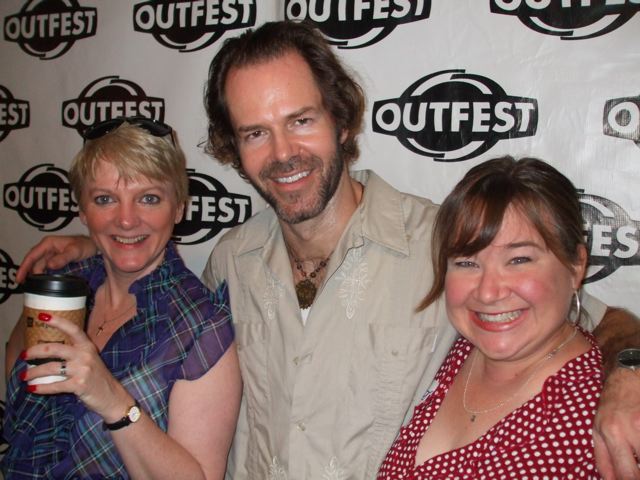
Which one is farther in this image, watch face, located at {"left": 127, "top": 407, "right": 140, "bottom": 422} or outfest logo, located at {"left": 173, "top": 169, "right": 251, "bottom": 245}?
outfest logo, located at {"left": 173, "top": 169, "right": 251, "bottom": 245}

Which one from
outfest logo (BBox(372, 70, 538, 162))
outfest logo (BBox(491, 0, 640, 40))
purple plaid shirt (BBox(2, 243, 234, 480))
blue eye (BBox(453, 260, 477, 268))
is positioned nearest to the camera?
blue eye (BBox(453, 260, 477, 268))

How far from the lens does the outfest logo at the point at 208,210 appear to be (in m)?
2.13

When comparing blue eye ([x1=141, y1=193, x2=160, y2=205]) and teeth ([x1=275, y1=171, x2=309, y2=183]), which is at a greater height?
teeth ([x1=275, y1=171, x2=309, y2=183])

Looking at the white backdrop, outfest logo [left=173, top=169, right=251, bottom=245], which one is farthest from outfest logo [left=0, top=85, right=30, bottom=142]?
outfest logo [left=173, top=169, right=251, bottom=245]

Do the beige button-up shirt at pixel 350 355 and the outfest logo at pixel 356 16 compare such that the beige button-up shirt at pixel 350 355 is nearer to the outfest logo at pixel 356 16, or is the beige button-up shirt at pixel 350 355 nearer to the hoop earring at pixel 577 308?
the hoop earring at pixel 577 308

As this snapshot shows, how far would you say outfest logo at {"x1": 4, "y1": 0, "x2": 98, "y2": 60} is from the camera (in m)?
2.25

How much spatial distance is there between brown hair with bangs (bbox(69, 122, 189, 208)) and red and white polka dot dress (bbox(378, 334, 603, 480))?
1019 millimetres

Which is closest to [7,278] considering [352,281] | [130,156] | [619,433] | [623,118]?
[130,156]

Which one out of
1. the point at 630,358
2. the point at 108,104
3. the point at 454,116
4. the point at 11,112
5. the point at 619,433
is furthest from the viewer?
the point at 11,112

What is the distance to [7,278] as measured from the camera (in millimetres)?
2471

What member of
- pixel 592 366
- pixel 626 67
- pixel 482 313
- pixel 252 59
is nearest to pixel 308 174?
pixel 252 59

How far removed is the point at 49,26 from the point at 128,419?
200 cm

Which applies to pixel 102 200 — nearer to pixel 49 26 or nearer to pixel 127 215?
pixel 127 215

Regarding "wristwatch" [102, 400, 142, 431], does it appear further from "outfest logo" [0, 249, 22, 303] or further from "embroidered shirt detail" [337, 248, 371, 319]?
"outfest logo" [0, 249, 22, 303]
